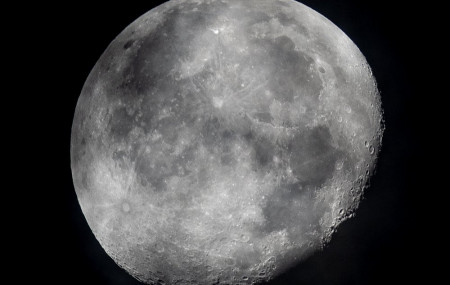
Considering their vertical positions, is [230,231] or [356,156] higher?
[356,156]

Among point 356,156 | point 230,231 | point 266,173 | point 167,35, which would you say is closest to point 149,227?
point 230,231

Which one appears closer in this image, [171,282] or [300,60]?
[300,60]

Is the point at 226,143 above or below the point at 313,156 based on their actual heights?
above

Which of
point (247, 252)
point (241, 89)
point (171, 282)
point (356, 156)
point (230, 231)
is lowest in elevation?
point (171, 282)

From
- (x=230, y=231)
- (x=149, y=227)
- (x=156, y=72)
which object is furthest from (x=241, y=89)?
(x=149, y=227)

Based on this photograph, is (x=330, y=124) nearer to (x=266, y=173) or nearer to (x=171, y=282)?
(x=266, y=173)

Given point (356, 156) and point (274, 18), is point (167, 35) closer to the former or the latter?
point (274, 18)
